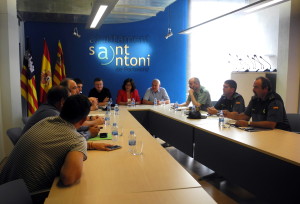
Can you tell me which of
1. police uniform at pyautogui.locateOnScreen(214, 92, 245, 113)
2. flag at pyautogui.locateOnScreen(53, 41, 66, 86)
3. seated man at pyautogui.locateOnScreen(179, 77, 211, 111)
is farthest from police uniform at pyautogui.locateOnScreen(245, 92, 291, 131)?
flag at pyautogui.locateOnScreen(53, 41, 66, 86)

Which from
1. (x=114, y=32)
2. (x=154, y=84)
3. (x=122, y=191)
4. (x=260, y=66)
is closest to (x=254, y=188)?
(x=122, y=191)

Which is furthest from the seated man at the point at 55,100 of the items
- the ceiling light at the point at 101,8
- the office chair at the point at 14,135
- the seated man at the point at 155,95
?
the seated man at the point at 155,95

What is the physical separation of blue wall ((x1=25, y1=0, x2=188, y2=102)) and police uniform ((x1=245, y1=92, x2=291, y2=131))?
12.4ft

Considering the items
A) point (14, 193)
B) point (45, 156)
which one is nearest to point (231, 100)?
point (45, 156)

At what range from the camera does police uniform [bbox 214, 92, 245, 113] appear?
406cm

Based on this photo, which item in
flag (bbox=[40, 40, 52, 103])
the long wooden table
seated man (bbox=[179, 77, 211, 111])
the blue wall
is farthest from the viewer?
the blue wall

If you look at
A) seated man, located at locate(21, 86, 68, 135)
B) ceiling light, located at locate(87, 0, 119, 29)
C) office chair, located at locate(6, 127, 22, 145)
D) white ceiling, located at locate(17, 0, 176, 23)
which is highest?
white ceiling, located at locate(17, 0, 176, 23)

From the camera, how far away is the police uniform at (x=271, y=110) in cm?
309

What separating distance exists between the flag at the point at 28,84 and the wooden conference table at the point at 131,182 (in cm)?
385

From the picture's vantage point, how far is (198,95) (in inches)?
204

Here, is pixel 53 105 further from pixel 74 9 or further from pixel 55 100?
pixel 74 9

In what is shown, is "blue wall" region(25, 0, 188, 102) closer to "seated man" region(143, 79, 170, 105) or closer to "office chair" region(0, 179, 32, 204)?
"seated man" region(143, 79, 170, 105)

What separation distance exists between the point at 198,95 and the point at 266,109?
1988 millimetres

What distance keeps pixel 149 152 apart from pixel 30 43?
5021 mm
